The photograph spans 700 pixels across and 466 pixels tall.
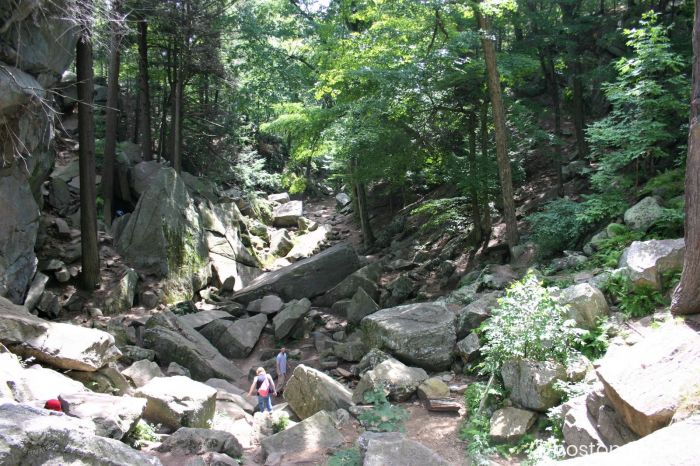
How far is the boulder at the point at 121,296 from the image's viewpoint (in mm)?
13422

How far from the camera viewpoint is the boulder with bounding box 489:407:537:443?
6.97 m

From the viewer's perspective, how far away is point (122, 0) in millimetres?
12227

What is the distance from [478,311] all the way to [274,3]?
19.8 meters

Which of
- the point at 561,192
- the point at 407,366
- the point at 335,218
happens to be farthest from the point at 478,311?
the point at 335,218

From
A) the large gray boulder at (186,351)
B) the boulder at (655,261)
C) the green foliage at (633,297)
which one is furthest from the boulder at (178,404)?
the boulder at (655,261)

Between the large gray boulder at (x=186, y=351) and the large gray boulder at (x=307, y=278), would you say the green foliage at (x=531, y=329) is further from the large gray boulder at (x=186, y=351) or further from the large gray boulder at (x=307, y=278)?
the large gray boulder at (x=307, y=278)

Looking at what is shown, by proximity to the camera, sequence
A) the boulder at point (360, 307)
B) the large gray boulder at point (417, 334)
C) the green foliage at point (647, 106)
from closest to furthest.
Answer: the large gray boulder at point (417, 334) < the green foliage at point (647, 106) < the boulder at point (360, 307)

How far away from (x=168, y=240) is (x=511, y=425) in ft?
39.4

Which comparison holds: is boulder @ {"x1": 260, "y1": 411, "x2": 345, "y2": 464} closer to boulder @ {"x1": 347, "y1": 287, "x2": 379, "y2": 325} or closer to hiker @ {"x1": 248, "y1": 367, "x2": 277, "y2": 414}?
hiker @ {"x1": 248, "y1": 367, "x2": 277, "y2": 414}

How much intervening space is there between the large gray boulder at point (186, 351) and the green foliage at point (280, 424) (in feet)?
9.40

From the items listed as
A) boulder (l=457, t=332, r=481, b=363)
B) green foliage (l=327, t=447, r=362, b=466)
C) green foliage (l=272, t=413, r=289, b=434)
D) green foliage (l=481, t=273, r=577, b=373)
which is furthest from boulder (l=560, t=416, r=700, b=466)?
green foliage (l=272, t=413, r=289, b=434)

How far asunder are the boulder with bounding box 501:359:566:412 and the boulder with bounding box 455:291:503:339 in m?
2.27

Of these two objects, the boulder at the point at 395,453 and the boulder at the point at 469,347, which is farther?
the boulder at the point at 469,347

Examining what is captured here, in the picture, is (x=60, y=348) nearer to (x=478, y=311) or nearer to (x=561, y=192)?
(x=478, y=311)
